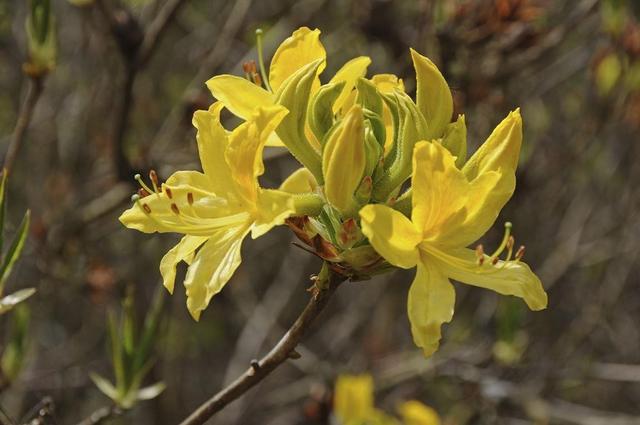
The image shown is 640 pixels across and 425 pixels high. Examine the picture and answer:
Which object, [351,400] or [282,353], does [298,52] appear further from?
[351,400]

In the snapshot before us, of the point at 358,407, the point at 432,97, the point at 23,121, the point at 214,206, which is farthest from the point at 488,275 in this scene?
the point at 358,407

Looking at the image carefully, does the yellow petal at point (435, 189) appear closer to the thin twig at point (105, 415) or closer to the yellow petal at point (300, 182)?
the yellow petal at point (300, 182)

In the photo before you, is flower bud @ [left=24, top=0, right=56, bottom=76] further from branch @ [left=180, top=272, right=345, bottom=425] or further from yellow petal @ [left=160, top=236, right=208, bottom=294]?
branch @ [left=180, top=272, right=345, bottom=425]

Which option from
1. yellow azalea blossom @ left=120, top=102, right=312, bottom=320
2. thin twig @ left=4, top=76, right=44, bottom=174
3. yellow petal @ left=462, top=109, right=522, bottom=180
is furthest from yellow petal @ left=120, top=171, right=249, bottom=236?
thin twig @ left=4, top=76, right=44, bottom=174

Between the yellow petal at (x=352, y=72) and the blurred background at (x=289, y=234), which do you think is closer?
the yellow petal at (x=352, y=72)

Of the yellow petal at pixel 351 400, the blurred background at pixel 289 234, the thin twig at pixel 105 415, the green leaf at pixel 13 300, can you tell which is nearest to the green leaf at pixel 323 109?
the green leaf at pixel 13 300
